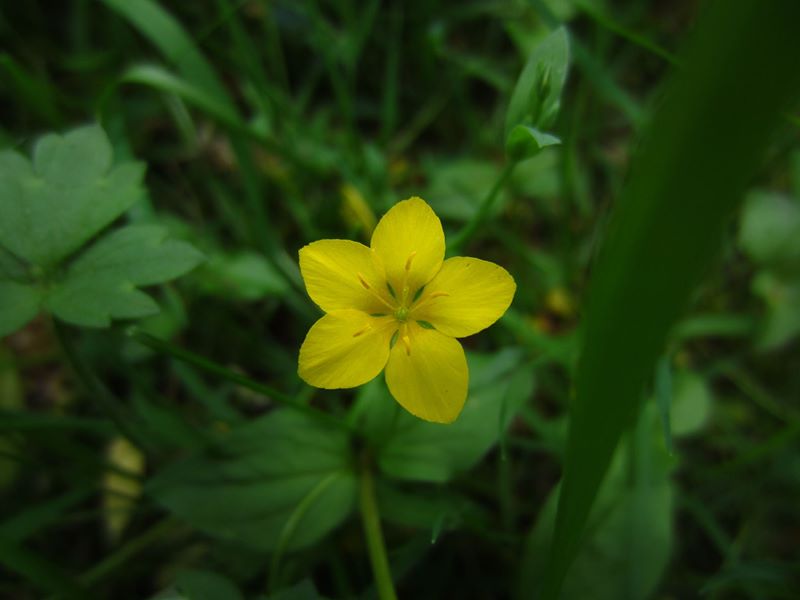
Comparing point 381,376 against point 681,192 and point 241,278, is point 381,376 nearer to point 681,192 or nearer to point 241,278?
point 241,278

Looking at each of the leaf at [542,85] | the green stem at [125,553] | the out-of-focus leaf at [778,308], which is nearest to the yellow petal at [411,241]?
the leaf at [542,85]

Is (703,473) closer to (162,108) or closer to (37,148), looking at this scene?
(37,148)

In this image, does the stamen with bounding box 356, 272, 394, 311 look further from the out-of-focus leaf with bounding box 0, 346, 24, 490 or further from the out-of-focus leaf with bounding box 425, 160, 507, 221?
the out-of-focus leaf with bounding box 0, 346, 24, 490

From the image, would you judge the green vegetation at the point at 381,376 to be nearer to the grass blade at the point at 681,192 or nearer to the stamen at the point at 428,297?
the grass blade at the point at 681,192

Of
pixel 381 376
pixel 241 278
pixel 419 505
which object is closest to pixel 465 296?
pixel 381 376

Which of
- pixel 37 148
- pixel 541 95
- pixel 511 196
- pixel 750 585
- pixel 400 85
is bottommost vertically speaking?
pixel 750 585

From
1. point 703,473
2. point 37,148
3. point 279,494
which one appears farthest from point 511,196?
point 37,148
